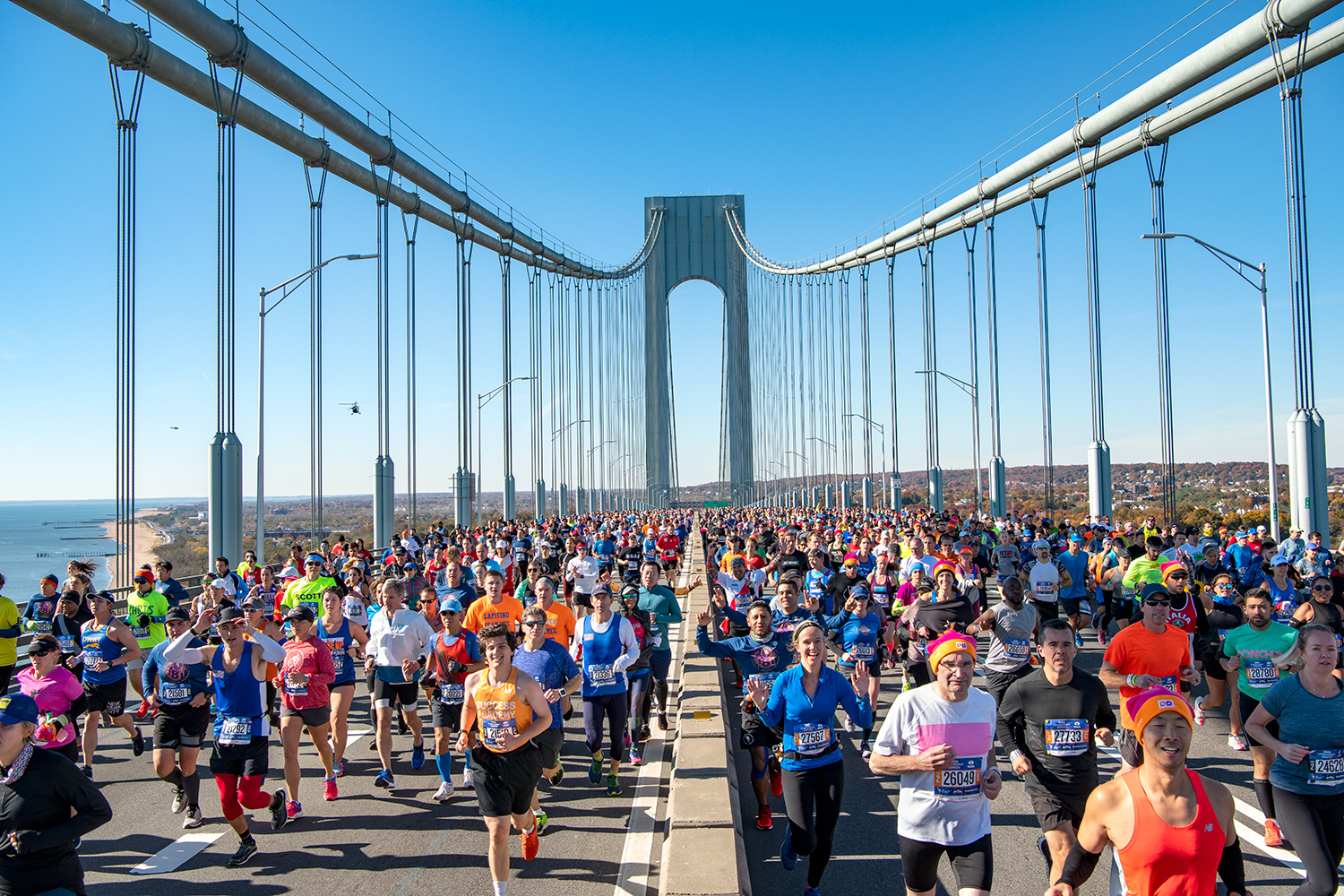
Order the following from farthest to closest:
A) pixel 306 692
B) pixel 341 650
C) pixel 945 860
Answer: pixel 341 650 < pixel 306 692 < pixel 945 860

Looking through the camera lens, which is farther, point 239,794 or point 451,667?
point 451,667

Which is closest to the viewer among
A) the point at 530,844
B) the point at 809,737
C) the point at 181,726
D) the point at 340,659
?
the point at 809,737

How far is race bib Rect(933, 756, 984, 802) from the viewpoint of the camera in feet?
12.9

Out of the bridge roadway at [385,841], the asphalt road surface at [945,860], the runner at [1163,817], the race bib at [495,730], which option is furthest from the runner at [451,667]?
the runner at [1163,817]

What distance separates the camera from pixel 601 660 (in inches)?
278

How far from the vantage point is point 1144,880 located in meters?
3.00

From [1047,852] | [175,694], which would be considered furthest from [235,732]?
[1047,852]

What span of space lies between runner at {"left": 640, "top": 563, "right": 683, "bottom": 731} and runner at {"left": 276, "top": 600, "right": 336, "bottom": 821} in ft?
8.81

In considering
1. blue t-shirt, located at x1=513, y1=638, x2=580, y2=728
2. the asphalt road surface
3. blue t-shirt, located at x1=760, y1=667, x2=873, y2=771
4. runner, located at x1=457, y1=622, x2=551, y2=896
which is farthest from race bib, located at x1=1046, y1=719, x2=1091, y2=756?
blue t-shirt, located at x1=513, y1=638, x2=580, y2=728

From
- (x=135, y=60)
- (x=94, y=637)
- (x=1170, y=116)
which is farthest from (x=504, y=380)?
(x=94, y=637)

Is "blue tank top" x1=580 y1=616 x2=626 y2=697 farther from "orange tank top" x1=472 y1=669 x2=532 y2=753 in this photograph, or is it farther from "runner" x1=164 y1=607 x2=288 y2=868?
"runner" x1=164 y1=607 x2=288 y2=868

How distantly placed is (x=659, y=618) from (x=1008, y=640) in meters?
3.01

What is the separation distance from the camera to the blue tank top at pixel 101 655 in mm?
7922

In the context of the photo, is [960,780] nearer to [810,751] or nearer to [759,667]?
[810,751]
